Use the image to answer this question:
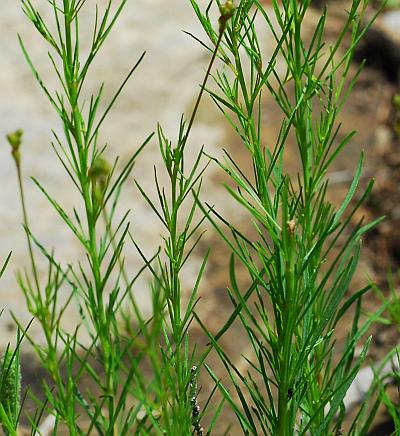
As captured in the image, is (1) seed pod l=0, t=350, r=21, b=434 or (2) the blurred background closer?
(1) seed pod l=0, t=350, r=21, b=434

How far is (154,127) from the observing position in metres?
4.21

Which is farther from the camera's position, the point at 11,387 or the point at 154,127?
the point at 154,127

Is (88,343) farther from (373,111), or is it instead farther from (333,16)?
(333,16)

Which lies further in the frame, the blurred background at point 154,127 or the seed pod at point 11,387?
the blurred background at point 154,127

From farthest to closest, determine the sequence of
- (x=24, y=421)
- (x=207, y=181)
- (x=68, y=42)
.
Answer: (x=207, y=181) → (x=24, y=421) → (x=68, y=42)

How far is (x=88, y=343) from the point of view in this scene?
10.3ft

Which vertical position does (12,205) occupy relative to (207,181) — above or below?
below

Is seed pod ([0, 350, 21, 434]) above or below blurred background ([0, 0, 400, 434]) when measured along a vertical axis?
below

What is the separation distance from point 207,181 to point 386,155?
79 centimetres

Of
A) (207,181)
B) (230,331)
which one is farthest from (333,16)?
(230,331)

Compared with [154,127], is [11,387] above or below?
below

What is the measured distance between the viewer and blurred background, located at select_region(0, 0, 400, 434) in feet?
11.8

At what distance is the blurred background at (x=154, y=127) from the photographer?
360cm

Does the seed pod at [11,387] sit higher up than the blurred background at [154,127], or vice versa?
the blurred background at [154,127]
